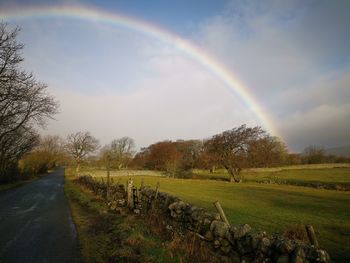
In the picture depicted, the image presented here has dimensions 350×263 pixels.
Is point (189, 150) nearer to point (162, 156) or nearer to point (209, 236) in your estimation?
point (162, 156)

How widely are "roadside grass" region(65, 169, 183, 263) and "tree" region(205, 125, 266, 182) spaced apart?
168 feet

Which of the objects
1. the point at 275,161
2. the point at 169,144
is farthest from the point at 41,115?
the point at 169,144

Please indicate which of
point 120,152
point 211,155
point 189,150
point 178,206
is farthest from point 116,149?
point 178,206

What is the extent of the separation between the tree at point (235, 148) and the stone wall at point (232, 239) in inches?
2038

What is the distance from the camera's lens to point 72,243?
1095cm

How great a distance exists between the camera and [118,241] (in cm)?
1128

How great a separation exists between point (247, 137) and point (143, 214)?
54.3 meters

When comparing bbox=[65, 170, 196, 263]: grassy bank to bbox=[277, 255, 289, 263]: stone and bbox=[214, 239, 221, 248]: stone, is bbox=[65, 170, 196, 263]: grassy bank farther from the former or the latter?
bbox=[277, 255, 289, 263]: stone

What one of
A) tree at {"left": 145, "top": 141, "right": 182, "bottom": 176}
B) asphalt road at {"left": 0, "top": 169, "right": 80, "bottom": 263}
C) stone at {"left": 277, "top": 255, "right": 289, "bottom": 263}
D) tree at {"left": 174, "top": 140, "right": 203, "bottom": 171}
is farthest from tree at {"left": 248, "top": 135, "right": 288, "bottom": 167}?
stone at {"left": 277, "top": 255, "right": 289, "bottom": 263}

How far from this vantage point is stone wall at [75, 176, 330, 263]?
A: 7214 millimetres

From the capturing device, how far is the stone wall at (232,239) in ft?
23.7

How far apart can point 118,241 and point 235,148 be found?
5883cm

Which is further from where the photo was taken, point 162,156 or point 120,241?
point 162,156

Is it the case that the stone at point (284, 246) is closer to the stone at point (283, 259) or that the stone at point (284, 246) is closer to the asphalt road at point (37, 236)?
the stone at point (283, 259)
